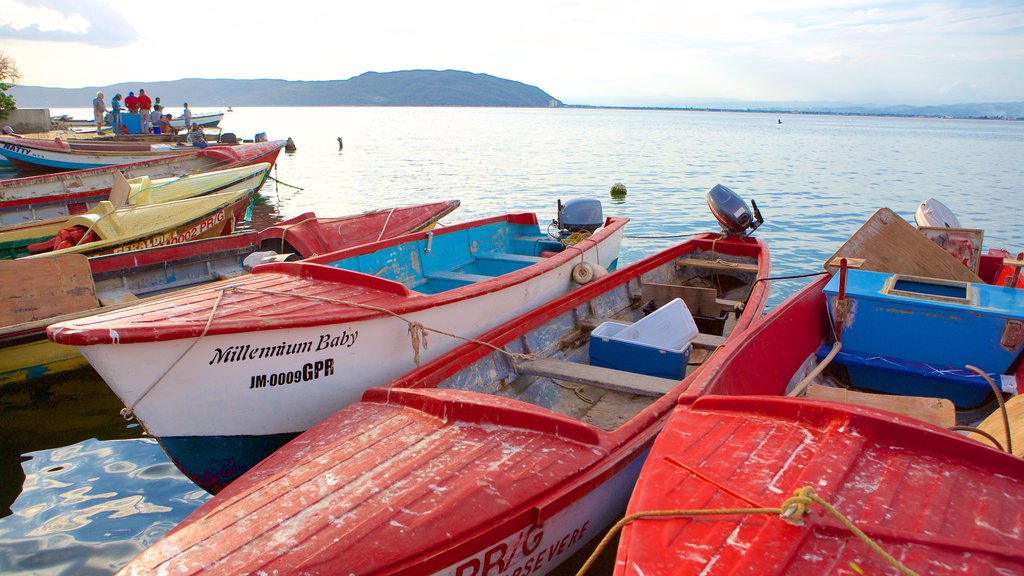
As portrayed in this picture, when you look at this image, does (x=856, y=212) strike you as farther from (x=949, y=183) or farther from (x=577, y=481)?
(x=577, y=481)

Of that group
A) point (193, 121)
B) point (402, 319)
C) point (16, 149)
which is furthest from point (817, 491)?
point (193, 121)

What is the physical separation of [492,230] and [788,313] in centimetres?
466

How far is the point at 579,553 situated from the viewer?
14.1 feet

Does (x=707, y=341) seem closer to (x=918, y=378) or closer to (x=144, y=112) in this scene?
(x=918, y=378)

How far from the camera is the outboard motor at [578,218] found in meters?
9.49

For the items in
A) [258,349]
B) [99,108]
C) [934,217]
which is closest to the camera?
[258,349]

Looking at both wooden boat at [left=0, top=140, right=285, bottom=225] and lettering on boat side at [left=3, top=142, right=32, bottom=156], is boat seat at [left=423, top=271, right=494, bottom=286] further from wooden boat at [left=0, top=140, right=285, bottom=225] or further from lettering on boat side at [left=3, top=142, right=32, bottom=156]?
lettering on boat side at [left=3, top=142, right=32, bottom=156]

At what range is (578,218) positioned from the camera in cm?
952

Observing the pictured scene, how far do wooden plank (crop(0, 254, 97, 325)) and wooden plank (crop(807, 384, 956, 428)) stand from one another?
708 cm

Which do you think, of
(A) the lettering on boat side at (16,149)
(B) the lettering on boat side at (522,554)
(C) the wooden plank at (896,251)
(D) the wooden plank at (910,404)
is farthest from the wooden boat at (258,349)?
(A) the lettering on boat side at (16,149)

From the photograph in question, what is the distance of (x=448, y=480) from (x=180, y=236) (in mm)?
8781

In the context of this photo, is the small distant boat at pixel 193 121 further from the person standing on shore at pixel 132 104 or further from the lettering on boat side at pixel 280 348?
the lettering on boat side at pixel 280 348

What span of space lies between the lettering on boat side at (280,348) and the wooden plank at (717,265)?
4850mm

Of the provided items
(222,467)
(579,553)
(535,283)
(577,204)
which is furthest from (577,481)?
(577,204)
